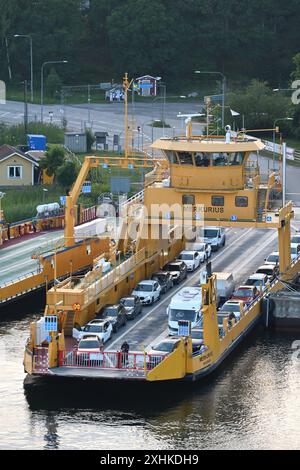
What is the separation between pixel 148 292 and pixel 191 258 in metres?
10.4

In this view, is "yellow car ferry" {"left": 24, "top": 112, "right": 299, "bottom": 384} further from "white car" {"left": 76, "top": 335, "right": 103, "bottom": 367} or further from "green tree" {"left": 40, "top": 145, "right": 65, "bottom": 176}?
"green tree" {"left": 40, "top": 145, "right": 65, "bottom": 176}

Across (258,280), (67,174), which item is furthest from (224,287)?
(67,174)

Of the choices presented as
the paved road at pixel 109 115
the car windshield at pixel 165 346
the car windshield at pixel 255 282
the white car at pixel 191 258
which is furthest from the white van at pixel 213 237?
the paved road at pixel 109 115

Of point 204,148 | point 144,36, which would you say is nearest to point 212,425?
point 204,148

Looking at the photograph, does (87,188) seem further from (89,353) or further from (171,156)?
(89,353)

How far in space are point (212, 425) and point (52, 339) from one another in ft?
31.0

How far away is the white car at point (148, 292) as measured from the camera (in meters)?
92.5

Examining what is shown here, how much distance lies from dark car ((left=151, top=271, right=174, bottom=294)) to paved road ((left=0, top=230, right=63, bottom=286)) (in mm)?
8119

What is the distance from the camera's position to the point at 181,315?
283 feet

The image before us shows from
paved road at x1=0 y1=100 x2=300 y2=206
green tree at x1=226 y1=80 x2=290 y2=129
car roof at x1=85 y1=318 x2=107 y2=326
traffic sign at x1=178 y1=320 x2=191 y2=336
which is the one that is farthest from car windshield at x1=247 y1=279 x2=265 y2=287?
green tree at x1=226 y1=80 x2=290 y2=129

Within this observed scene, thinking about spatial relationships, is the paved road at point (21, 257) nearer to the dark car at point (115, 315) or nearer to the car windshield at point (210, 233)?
the car windshield at point (210, 233)

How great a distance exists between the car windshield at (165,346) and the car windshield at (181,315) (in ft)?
19.9

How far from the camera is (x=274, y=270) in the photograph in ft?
327

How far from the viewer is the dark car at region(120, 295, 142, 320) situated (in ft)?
292
